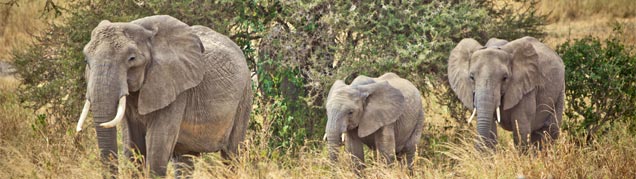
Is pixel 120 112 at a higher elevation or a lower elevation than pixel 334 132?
higher

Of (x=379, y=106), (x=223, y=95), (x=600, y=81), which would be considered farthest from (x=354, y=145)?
(x=600, y=81)

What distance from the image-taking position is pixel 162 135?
7434 mm

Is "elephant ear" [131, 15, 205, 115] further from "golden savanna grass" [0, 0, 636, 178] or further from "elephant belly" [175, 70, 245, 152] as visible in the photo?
"golden savanna grass" [0, 0, 636, 178]

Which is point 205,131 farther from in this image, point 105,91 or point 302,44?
point 302,44

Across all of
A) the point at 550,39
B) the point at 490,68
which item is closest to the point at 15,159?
the point at 490,68

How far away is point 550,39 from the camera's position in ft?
69.2

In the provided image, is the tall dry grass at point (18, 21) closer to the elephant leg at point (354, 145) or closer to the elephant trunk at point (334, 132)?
the elephant leg at point (354, 145)

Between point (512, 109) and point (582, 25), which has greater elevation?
point (512, 109)

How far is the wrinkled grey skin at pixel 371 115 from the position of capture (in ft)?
30.6

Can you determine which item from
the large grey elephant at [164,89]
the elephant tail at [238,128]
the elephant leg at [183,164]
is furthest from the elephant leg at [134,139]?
the elephant tail at [238,128]

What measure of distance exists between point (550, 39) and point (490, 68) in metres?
11.5

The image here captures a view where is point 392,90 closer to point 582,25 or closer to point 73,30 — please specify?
point 73,30

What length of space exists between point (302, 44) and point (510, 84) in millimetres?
2712

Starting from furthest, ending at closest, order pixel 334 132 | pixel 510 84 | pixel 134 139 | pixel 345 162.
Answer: pixel 510 84 → pixel 334 132 → pixel 345 162 → pixel 134 139
